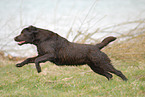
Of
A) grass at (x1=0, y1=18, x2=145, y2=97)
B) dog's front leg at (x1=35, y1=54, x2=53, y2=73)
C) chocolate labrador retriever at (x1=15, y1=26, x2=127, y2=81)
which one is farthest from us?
chocolate labrador retriever at (x1=15, y1=26, x2=127, y2=81)

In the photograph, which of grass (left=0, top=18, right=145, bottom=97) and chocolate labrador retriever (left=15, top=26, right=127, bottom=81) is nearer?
grass (left=0, top=18, right=145, bottom=97)

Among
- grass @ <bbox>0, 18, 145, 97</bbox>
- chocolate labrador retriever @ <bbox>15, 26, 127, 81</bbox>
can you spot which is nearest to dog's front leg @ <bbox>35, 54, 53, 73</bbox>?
chocolate labrador retriever @ <bbox>15, 26, 127, 81</bbox>

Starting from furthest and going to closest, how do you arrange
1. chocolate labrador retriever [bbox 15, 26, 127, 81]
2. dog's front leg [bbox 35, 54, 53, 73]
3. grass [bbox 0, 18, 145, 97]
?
chocolate labrador retriever [bbox 15, 26, 127, 81]
dog's front leg [bbox 35, 54, 53, 73]
grass [bbox 0, 18, 145, 97]

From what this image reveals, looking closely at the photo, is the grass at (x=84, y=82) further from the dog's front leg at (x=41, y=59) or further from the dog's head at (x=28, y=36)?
the dog's head at (x=28, y=36)

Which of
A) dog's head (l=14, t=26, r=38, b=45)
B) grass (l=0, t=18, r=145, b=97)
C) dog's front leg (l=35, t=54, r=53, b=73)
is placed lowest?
grass (l=0, t=18, r=145, b=97)

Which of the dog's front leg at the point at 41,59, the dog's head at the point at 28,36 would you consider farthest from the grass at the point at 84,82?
the dog's head at the point at 28,36

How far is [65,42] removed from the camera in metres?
4.72

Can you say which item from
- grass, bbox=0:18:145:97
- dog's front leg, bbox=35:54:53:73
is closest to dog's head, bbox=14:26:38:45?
dog's front leg, bbox=35:54:53:73

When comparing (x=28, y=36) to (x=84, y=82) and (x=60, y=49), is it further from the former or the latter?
(x=84, y=82)

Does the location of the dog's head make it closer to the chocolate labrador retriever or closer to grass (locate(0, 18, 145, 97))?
the chocolate labrador retriever

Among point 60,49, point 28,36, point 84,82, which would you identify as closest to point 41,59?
point 60,49

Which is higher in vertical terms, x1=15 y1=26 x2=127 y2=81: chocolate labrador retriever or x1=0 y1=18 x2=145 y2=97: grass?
x1=15 y1=26 x2=127 y2=81: chocolate labrador retriever

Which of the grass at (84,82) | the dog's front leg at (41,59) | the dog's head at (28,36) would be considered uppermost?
the dog's head at (28,36)

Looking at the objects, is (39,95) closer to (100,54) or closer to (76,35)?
(100,54)
